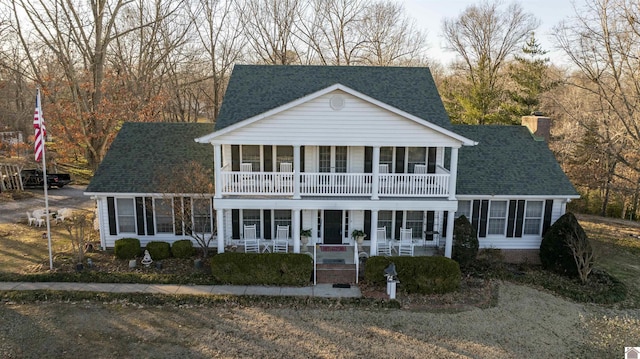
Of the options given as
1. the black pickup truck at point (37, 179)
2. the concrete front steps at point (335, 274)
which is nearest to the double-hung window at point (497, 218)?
the concrete front steps at point (335, 274)

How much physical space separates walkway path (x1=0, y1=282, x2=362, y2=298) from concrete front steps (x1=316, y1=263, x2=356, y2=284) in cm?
43

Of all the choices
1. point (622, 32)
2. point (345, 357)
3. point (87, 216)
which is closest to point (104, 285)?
point (345, 357)

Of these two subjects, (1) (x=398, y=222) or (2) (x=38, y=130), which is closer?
(2) (x=38, y=130)

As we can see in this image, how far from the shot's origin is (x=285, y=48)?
136 ft

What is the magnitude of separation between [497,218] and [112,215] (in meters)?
16.4

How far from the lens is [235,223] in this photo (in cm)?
1752

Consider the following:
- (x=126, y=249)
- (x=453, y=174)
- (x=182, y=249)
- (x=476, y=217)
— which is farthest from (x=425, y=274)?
(x=126, y=249)

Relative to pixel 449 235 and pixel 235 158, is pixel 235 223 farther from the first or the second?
pixel 449 235

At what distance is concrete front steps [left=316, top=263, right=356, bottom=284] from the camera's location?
15.1 meters

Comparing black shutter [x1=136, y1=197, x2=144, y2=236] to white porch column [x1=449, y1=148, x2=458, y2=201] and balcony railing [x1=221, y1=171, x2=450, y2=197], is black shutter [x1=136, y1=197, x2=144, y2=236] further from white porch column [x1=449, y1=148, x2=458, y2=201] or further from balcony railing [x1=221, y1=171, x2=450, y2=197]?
white porch column [x1=449, y1=148, x2=458, y2=201]

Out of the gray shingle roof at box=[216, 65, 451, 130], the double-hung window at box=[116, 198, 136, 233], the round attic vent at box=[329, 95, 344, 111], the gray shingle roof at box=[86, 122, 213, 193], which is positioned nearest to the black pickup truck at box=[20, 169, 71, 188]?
the gray shingle roof at box=[86, 122, 213, 193]

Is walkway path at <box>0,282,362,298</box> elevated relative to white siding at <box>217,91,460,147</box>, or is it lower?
lower

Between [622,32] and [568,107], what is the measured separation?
7000 mm

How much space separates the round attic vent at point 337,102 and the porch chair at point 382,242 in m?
5.60
